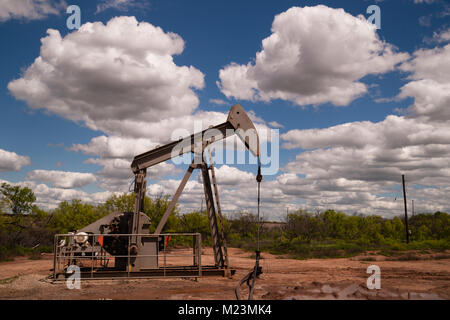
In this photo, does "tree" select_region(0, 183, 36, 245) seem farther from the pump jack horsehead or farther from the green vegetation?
the pump jack horsehead

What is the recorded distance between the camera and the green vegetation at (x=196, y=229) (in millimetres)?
22383

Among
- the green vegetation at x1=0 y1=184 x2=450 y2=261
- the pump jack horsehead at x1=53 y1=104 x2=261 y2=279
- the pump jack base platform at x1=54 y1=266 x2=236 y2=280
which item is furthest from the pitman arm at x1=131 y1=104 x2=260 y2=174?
the green vegetation at x1=0 y1=184 x2=450 y2=261

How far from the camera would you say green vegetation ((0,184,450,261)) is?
22383 mm

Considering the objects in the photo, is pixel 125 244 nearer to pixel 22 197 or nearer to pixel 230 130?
pixel 230 130

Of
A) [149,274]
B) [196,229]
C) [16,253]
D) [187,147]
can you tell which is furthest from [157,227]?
[196,229]

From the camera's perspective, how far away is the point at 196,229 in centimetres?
3444

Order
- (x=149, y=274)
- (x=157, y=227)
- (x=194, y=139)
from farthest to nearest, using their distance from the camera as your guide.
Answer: (x=194, y=139), (x=157, y=227), (x=149, y=274)

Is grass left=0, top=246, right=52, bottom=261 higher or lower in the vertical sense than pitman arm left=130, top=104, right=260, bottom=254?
lower

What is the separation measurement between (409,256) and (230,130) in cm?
1385

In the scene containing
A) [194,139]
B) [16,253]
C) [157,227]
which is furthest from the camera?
[16,253]

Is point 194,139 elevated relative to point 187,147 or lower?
elevated

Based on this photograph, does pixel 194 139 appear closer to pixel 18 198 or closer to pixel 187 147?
pixel 187 147

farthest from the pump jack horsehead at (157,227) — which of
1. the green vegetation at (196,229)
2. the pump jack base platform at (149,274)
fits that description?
the green vegetation at (196,229)
